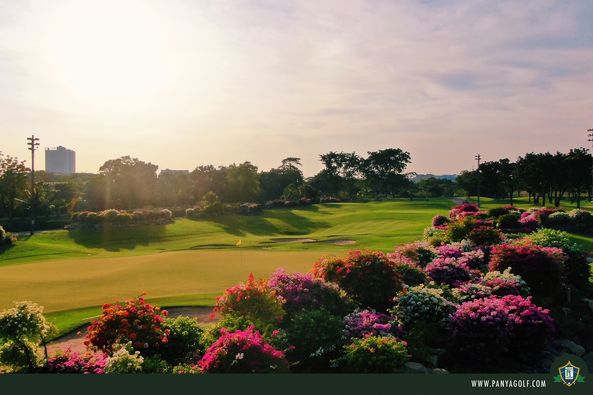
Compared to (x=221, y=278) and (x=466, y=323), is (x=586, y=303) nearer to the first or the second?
(x=466, y=323)

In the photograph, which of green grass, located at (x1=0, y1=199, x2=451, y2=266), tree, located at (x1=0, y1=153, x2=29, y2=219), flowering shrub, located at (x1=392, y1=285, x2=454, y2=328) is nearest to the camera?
flowering shrub, located at (x1=392, y1=285, x2=454, y2=328)

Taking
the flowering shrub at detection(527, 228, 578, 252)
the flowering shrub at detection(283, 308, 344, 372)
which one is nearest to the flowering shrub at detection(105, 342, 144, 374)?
the flowering shrub at detection(283, 308, 344, 372)

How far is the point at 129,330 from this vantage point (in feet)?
Answer: 34.6

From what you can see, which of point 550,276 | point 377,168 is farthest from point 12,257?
point 377,168

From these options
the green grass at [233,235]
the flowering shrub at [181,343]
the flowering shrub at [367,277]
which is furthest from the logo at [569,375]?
the green grass at [233,235]

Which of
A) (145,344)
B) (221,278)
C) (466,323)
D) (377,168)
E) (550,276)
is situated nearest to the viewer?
(145,344)

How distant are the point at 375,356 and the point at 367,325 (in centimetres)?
201

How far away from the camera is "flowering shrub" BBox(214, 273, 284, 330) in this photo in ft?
39.2

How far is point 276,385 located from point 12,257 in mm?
36962

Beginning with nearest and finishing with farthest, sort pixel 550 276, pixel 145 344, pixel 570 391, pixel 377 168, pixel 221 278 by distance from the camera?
pixel 570 391
pixel 145 344
pixel 550 276
pixel 221 278
pixel 377 168

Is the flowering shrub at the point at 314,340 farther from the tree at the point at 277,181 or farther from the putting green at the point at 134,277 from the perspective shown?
the tree at the point at 277,181

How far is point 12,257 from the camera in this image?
38156 mm

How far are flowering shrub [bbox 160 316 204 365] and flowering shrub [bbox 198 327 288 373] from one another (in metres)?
1.63

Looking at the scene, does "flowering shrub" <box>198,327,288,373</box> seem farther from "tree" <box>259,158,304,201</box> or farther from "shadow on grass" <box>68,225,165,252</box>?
"tree" <box>259,158,304,201</box>
